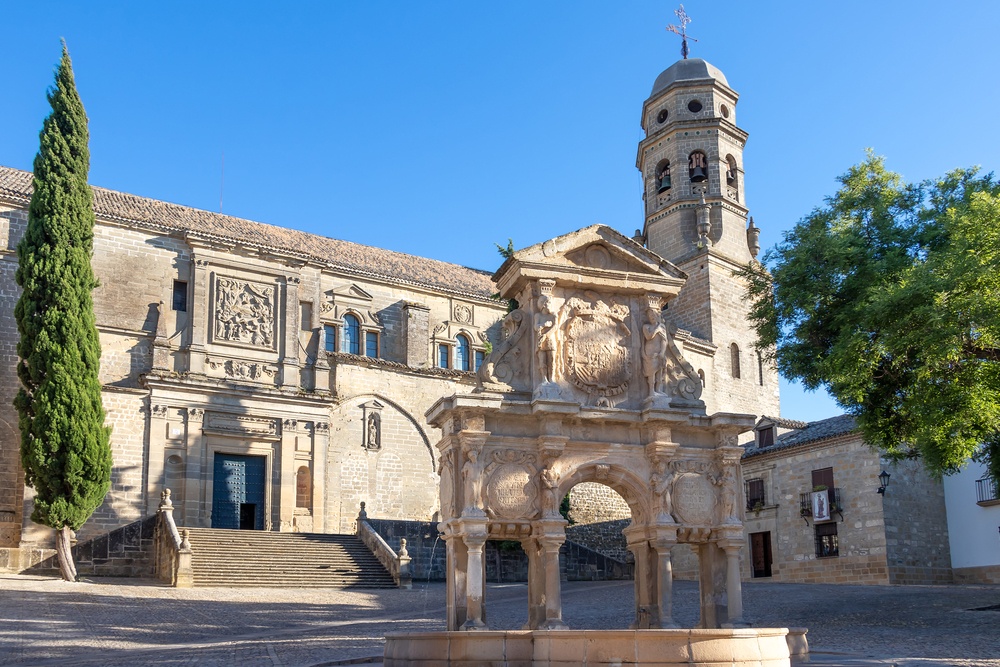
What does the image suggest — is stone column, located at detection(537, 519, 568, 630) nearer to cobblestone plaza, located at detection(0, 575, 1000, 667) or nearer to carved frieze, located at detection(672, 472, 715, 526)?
carved frieze, located at detection(672, 472, 715, 526)

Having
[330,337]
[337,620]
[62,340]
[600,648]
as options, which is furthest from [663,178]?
[600,648]

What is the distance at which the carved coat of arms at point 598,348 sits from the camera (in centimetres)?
1579

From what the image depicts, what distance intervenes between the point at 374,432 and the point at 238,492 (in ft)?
17.3

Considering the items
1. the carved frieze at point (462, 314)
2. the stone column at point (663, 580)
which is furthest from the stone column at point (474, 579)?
the carved frieze at point (462, 314)

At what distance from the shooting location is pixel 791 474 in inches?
1258

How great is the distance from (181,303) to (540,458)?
20981mm

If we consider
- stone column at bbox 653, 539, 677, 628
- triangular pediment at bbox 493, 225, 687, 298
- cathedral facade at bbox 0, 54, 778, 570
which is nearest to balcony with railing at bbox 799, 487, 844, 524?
cathedral facade at bbox 0, 54, 778, 570

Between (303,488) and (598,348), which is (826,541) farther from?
(598,348)

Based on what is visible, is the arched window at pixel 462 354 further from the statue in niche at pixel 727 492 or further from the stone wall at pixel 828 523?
the statue in niche at pixel 727 492

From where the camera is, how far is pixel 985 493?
2884 centimetres

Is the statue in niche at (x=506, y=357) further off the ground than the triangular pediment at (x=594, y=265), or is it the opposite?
the triangular pediment at (x=594, y=265)

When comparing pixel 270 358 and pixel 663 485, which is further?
pixel 270 358

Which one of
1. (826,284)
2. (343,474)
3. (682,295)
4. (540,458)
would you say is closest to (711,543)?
(540,458)

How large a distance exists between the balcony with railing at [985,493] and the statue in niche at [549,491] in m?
18.6
